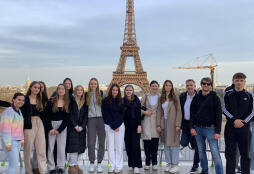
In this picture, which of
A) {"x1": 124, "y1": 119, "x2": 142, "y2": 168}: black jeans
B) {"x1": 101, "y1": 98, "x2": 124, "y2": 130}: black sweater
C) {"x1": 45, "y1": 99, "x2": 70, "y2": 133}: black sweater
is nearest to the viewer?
{"x1": 45, "y1": 99, "x2": 70, "y2": 133}: black sweater

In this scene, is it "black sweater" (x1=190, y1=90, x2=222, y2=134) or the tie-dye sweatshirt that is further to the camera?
"black sweater" (x1=190, y1=90, x2=222, y2=134)

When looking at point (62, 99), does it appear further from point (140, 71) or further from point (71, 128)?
point (140, 71)

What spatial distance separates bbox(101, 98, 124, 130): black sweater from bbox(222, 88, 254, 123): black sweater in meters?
2.05

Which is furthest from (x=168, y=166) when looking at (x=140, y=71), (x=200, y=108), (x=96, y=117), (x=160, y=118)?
(x=140, y=71)

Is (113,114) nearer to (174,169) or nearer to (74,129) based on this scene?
(74,129)

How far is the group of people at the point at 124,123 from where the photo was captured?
4.24 m

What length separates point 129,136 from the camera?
5.00 metres

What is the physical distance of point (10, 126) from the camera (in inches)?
158

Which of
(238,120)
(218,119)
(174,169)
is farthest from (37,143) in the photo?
(238,120)

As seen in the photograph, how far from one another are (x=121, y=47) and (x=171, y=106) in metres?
31.0

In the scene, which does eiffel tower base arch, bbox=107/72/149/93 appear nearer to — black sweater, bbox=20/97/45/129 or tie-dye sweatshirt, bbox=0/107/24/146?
black sweater, bbox=20/97/45/129

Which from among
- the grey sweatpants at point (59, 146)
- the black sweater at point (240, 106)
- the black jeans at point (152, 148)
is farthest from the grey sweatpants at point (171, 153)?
the grey sweatpants at point (59, 146)

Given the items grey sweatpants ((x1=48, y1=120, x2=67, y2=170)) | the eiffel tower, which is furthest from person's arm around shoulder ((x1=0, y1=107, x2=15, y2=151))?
the eiffel tower

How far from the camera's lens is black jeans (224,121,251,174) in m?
4.21
